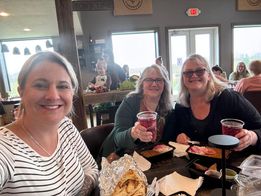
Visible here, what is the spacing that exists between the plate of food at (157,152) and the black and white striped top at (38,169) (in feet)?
1.06

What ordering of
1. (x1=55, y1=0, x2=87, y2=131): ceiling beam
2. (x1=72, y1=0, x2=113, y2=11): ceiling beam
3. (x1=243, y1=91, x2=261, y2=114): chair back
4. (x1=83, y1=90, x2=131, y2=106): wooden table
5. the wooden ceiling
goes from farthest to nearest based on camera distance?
the wooden ceiling < (x1=72, y1=0, x2=113, y2=11): ceiling beam < (x1=83, y1=90, x2=131, y2=106): wooden table < (x1=243, y1=91, x2=261, y2=114): chair back < (x1=55, y1=0, x2=87, y2=131): ceiling beam

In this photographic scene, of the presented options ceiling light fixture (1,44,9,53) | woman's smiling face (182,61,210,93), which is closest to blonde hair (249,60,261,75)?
woman's smiling face (182,61,210,93)

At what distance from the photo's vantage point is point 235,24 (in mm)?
6895

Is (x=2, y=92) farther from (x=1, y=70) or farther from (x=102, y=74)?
(x=102, y=74)

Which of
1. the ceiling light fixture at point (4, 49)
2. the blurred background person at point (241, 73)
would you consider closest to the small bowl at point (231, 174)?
the blurred background person at point (241, 73)

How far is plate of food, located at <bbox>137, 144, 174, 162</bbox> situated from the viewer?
1370 mm

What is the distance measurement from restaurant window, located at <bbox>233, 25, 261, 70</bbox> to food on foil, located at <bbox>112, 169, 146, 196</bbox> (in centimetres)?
698

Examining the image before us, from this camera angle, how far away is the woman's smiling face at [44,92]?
106 centimetres

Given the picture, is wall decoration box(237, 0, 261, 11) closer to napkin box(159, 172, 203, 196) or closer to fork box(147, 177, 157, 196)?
napkin box(159, 172, 203, 196)

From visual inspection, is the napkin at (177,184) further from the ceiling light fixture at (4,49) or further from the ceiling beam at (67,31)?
Result: the ceiling light fixture at (4,49)

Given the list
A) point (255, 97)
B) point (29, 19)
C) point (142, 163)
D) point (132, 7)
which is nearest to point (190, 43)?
point (132, 7)

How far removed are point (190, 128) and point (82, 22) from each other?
549 cm

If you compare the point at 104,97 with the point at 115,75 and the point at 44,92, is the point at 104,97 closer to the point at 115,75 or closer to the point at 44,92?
the point at 115,75

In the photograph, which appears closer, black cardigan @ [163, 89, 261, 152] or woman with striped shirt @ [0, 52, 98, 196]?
woman with striped shirt @ [0, 52, 98, 196]
